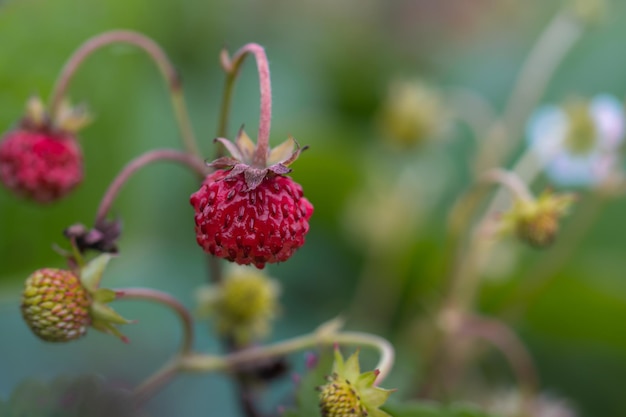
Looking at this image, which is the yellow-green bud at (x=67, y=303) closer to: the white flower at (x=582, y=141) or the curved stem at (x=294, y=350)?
the curved stem at (x=294, y=350)

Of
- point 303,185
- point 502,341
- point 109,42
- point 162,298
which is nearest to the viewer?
point 162,298

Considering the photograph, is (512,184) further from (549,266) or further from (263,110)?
(549,266)

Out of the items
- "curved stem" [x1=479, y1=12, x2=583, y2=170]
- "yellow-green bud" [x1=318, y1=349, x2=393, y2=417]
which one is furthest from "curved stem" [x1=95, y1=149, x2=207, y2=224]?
"curved stem" [x1=479, y1=12, x2=583, y2=170]

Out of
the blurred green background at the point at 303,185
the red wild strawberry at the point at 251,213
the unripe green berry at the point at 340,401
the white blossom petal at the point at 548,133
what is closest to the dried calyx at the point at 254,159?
the red wild strawberry at the point at 251,213

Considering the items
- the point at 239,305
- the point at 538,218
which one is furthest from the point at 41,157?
the point at 538,218

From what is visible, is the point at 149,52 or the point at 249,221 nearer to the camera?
the point at 249,221
